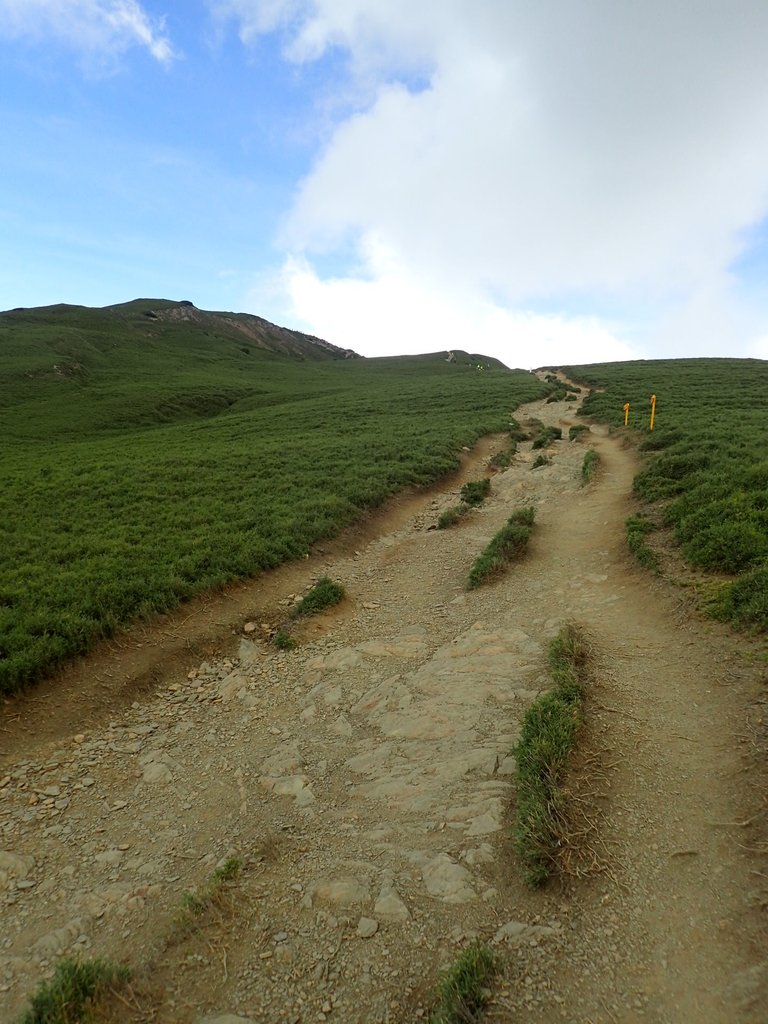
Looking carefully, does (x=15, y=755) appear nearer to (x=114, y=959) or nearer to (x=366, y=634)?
(x=114, y=959)

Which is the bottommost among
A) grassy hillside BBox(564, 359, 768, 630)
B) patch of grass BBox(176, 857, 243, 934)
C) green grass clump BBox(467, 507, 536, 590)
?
patch of grass BBox(176, 857, 243, 934)

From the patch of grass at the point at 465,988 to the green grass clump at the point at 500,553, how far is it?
27.8 feet

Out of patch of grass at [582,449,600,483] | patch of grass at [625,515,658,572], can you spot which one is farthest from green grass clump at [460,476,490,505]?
patch of grass at [625,515,658,572]

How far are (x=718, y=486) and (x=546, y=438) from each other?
51.4 ft

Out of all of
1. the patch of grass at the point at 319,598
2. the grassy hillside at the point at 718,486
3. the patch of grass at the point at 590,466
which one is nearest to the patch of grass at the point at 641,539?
the grassy hillside at the point at 718,486

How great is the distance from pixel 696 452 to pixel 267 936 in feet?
58.9

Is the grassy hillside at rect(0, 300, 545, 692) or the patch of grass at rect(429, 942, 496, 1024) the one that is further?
the grassy hillside at rect(0, 300, 545, 692)

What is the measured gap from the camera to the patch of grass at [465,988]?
3760mm

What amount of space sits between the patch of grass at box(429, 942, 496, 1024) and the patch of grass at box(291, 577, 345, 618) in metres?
8.19

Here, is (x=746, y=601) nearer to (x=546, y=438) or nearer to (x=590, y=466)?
(x=590, y=466)

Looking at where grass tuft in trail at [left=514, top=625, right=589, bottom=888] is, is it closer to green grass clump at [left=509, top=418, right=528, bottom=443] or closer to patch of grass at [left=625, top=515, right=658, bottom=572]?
patch of grass at [left=625, top=515, right=658, bottom=572]

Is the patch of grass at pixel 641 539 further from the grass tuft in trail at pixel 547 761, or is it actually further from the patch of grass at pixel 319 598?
the patch of grass at pixel 319 598

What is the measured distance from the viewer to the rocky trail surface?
4.18 metres

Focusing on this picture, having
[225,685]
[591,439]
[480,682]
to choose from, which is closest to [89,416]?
[591,439]
